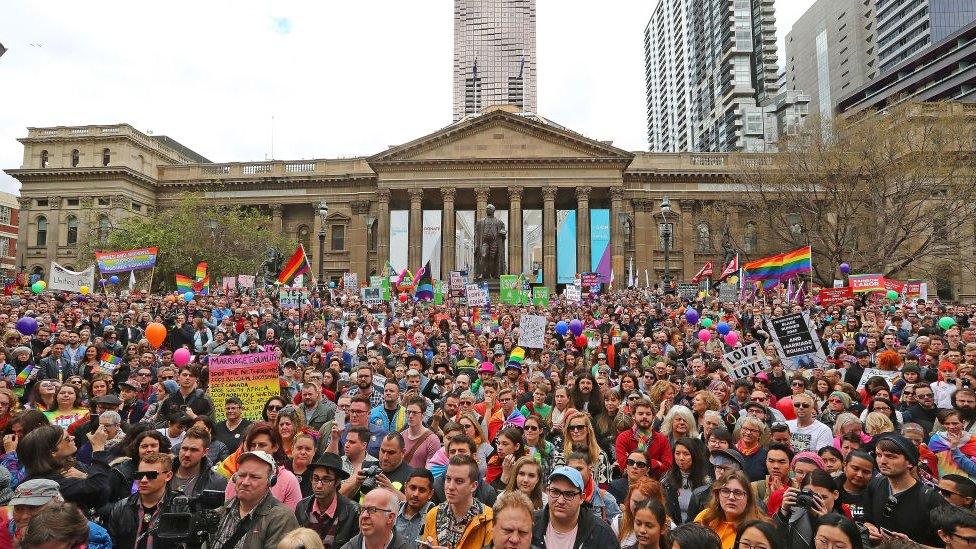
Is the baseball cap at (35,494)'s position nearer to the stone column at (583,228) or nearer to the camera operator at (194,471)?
the camera operator at (194,471)

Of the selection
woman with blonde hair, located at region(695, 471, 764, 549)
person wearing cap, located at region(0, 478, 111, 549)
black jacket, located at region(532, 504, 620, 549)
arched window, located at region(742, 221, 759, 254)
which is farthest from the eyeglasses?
arched window, located at region(742, 221, 759, 254)

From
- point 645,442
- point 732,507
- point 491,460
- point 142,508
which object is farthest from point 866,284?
point 142,508

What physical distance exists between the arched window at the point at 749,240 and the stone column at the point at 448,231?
2276 centimetres

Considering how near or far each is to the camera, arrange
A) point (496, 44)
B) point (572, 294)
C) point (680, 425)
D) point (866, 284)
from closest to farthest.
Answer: point (680, 425) → point (866, 284) → point (572, 294) → point (496, 44)

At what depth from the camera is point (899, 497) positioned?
512cm

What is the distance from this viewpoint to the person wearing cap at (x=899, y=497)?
4.88 m

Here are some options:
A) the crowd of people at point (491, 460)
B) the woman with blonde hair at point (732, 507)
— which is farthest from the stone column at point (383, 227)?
the woman with blonde hair at point (732, 507)

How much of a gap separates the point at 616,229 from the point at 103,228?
131 feet

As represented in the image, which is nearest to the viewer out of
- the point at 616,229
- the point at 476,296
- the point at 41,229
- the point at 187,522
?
the point at 187,522

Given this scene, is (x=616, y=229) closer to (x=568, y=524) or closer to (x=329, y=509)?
(x=329, y=509)

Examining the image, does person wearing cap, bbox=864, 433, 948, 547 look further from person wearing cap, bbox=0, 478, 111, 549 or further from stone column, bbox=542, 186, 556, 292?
stone column, bbox=542, 186, 556, 292

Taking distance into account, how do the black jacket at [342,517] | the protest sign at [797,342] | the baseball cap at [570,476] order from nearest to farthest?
the baseball cap at [570,476] → the black jacket at [342,517] → the protest sign at [797,342]

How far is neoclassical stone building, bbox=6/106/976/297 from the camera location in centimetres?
5172

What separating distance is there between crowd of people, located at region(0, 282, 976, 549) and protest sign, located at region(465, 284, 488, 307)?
32.7 ft
